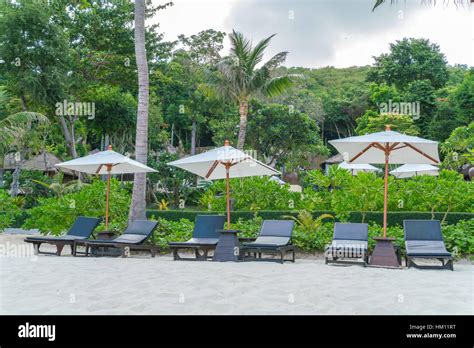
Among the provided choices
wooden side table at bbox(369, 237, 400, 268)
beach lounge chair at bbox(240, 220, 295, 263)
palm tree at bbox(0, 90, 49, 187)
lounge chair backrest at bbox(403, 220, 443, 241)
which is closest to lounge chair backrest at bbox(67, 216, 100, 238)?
beach lounge chair at bbox(240, 220, 295, 263)

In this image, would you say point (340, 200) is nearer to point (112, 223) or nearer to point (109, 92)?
point (112, 223)

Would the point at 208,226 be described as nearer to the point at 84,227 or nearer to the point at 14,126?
the point at 84,227

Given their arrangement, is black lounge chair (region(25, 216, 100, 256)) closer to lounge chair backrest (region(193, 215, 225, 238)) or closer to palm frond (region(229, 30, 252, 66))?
lounge chair backrest (region(193, 215, 225, 238))

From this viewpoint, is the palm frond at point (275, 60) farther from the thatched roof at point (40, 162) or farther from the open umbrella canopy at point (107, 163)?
the thatched roof at point (40, 162)

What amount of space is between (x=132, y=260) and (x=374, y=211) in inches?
281

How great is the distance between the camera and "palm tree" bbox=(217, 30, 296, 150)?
71.1 ft

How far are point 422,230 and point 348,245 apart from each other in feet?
4.75

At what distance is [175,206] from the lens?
92.6 feet

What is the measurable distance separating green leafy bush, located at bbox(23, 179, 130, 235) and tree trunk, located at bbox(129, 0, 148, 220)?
582 millimetres

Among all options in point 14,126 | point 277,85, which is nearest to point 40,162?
point 14,126

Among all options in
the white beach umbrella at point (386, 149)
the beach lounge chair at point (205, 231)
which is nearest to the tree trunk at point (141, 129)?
the beach lounge chair at point (205, 231)

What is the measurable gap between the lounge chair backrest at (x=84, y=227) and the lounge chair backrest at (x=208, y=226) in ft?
7.97
